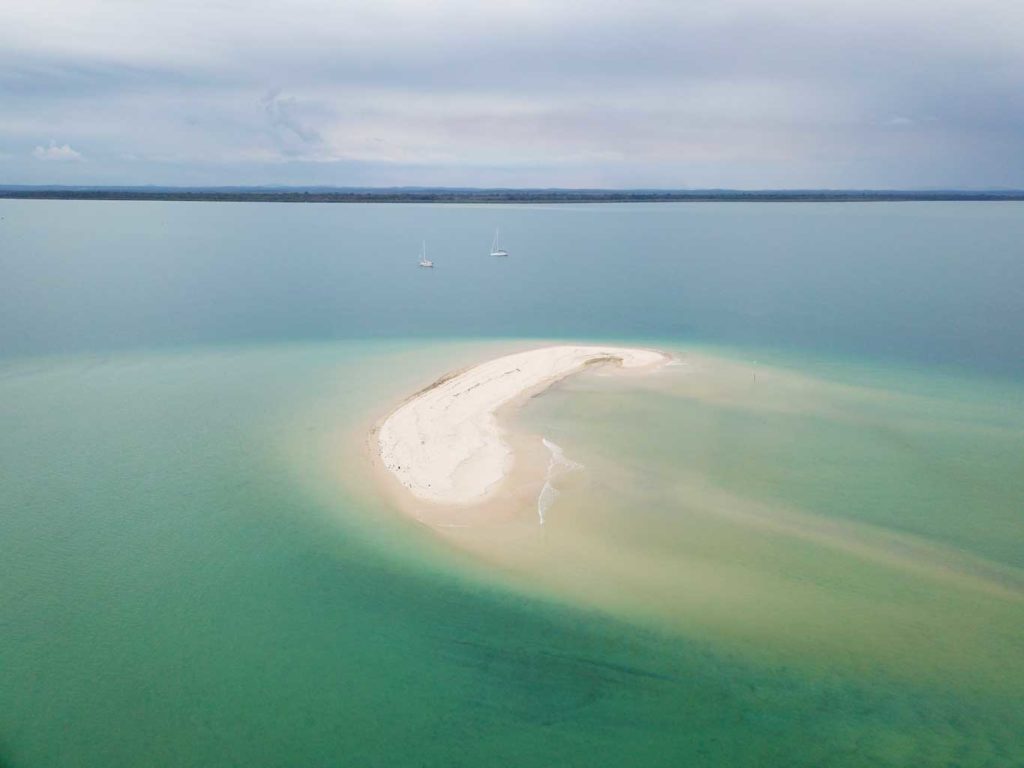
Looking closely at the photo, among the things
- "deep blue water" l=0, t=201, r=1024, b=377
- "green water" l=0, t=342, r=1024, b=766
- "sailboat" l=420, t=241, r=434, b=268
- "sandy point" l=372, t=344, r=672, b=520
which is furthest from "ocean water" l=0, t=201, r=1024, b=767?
"sailboat" l=420, t=241, r=434, b=268

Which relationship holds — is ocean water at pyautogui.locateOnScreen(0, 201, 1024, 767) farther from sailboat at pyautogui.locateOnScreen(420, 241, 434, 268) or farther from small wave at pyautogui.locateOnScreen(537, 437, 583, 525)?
sailboat at pyautogui.locateOnScreen(420, 241, 434, 268)

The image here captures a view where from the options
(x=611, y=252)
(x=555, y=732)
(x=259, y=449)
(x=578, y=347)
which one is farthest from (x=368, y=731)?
(x=611, y=252)

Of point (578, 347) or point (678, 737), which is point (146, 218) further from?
point (678, 737)

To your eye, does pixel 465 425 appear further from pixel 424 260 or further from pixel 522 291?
pixel 424 260

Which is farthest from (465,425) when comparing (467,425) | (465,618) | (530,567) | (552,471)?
(465,618)

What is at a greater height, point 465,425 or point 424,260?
point 465,425

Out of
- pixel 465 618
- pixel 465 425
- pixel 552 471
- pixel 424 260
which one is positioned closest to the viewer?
pixel 465 618
